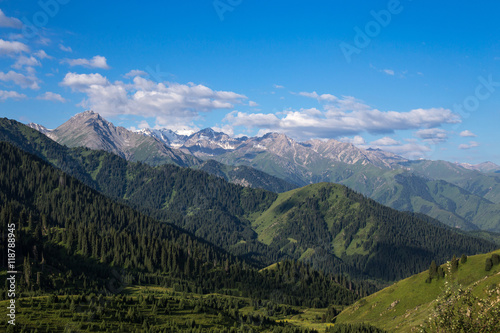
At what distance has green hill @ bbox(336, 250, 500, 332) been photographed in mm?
145250

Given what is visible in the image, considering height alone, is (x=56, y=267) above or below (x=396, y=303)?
above

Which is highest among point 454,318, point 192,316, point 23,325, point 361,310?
point 454,318

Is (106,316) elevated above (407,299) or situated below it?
above

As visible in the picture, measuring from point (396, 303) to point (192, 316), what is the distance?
91362mm

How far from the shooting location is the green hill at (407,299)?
14525 centimetres

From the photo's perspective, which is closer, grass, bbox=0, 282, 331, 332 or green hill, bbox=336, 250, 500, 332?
grass, bbox=0, 282, 331, 332

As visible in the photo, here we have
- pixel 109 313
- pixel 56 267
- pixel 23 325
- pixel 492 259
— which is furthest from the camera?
pixel 56 267

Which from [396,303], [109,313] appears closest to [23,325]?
[109,313]

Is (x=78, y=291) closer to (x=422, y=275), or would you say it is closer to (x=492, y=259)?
(x=422, y=275)

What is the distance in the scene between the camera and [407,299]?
530ft

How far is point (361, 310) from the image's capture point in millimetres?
182375

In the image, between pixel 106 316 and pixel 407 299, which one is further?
pixel 407 299

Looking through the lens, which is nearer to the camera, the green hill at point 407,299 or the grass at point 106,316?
the grass at point 106,316

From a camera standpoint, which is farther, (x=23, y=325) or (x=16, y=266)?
(x=16, y=266)
